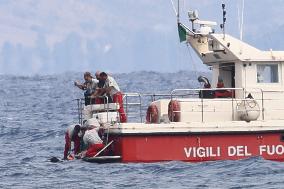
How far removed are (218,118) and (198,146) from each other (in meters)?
0.94

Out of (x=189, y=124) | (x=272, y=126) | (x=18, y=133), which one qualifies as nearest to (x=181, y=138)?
(x=189, y=124)

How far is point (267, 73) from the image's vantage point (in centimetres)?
2639

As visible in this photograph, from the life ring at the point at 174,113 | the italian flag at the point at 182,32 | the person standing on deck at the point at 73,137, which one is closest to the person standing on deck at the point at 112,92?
the person standing on deck at the point at 73,137

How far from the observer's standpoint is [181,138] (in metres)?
25.2

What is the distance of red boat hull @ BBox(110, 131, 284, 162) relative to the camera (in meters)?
25.1

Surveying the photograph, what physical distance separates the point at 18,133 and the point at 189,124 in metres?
13.7

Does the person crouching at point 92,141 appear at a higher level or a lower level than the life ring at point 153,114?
lower

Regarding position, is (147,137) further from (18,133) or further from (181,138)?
(18,133)

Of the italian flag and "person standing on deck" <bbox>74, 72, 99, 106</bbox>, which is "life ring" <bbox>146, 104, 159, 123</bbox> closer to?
"person standing on deck" <bbox>74, 72, 99, 106</bbox>

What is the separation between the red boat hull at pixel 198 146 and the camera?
2511 cm

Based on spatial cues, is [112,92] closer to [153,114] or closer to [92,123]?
[92,123]

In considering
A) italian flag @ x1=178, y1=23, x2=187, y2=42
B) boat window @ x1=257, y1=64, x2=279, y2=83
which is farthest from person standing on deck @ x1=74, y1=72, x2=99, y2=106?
boat window @ x1=257, y1=64, x2=279, y2=83

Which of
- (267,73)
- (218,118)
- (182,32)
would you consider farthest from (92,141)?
(267,73)

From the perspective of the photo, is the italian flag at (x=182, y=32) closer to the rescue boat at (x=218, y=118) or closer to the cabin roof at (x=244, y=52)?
the rescue boat at (x=218, y=118)
